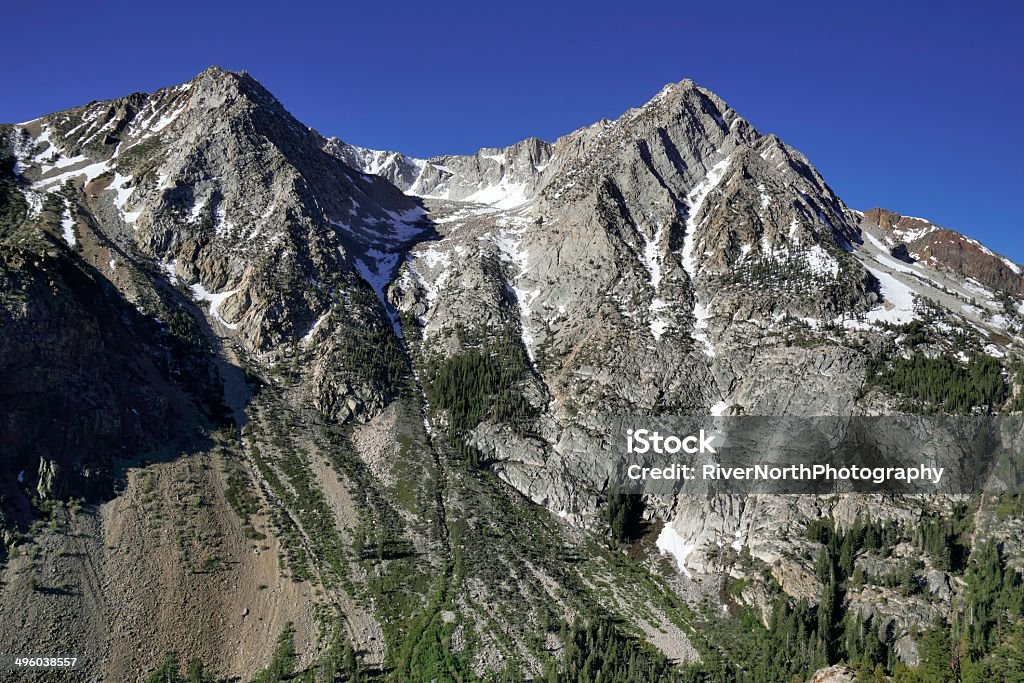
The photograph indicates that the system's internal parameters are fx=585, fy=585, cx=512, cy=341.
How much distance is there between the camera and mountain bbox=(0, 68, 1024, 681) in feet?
160

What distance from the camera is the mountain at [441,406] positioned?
48812 millimetres

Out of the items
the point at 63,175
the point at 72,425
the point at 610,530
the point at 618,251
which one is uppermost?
the point at 63,175

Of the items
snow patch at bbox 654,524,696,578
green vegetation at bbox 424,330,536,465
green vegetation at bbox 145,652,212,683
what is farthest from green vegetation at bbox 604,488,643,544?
green vegetation at bbox 145,652,212,683

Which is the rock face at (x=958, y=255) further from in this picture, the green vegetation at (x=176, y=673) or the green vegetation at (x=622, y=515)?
the green vegetation at (x=176, y=673)

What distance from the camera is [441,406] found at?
83.1 meters

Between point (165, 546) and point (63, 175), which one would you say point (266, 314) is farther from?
point (63, 175)

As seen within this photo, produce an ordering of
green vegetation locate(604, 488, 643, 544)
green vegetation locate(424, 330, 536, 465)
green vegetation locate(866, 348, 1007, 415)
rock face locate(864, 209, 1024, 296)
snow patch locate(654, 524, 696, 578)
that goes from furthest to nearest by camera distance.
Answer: rock face locate(864, 209, 1024, 296), green vegetation locate(424, 330, 536, 465), green vegetation locate(604, 488, 643, 544), green vegetation locate(866, 348, 1007, 415), snow patch locate(654, 524, 696, 578)

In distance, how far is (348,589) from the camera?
5284 centimetres

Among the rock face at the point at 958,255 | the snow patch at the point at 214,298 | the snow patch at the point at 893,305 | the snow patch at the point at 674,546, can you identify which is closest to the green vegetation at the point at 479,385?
the snow patch at the point at 674,546

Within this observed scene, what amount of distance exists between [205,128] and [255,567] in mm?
101303

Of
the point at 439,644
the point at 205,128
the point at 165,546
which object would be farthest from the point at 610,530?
the point at 205,128

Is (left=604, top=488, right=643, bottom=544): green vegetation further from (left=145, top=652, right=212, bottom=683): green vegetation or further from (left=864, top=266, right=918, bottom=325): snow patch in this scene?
(left=864, top=266, right=918, bottom=325): snow patch

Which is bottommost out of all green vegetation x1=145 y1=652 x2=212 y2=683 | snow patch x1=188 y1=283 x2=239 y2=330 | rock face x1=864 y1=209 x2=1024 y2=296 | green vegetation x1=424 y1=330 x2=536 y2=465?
green vegetation x1=145 y1=652 x2=212 y2=683

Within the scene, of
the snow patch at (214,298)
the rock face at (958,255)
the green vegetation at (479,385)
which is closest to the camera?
the green vegetation at (479,385)
